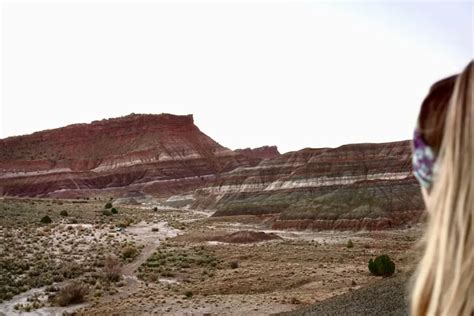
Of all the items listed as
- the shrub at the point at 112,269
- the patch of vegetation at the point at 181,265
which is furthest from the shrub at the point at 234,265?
the shrub at the point at 112,269

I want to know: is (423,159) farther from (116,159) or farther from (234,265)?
(116,159)

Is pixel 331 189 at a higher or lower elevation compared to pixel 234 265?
higher

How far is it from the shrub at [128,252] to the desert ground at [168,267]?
106 millimetres

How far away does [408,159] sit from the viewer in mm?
67188

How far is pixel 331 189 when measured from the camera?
6309cm

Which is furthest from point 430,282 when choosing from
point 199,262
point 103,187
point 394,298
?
point 103,187

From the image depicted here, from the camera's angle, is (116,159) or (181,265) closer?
(181,265)

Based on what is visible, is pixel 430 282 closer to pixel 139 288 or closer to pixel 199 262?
pixel 139 288

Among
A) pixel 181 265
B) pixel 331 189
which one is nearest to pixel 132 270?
pixel 181 265

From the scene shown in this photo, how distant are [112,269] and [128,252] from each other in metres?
5.35

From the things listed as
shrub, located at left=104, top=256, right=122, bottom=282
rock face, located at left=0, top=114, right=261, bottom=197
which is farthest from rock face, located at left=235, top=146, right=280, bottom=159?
shrub, located at left=104, top=256, right=122, bottom=282

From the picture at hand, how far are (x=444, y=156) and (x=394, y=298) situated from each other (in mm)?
15205

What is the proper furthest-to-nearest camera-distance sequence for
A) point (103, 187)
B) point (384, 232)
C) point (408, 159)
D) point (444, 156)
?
point (103, 187) → point (408, 159) → point (384, 232) → point (444, 156)

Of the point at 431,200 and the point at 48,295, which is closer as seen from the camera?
the point at 431,200
